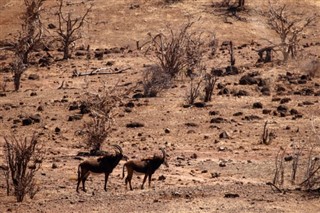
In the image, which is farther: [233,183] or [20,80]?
[20,80]

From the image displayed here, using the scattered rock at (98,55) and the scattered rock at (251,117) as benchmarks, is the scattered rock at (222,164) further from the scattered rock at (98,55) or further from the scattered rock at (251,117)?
the scattered rock at (98,55)

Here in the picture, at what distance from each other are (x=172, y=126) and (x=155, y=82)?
417 cm

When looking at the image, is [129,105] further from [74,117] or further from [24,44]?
[24,44]

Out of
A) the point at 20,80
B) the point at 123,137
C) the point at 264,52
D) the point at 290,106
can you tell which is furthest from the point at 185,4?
the point at 123,137

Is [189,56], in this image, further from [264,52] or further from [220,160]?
[220,160]

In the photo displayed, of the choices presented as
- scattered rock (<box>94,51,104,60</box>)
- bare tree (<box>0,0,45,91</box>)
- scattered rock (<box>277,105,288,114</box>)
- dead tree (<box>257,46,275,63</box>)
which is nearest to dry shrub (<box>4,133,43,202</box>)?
scattered rock (<box>277,105,288,114</box>)

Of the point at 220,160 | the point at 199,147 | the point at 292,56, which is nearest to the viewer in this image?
the point at 220,160

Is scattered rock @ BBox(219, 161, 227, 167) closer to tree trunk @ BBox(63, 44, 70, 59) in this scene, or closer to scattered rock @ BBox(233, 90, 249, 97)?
scattered rock @ BBox(233, 90, 249, 97)

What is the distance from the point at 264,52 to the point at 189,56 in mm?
4909

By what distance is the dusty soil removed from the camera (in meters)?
11.2

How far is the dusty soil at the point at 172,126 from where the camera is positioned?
1117cm

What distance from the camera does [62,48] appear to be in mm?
30219

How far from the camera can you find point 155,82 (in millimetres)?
21484

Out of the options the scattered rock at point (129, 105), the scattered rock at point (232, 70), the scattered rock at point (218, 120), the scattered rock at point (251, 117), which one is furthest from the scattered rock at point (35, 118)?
the scattered rock at point (232, 70)
